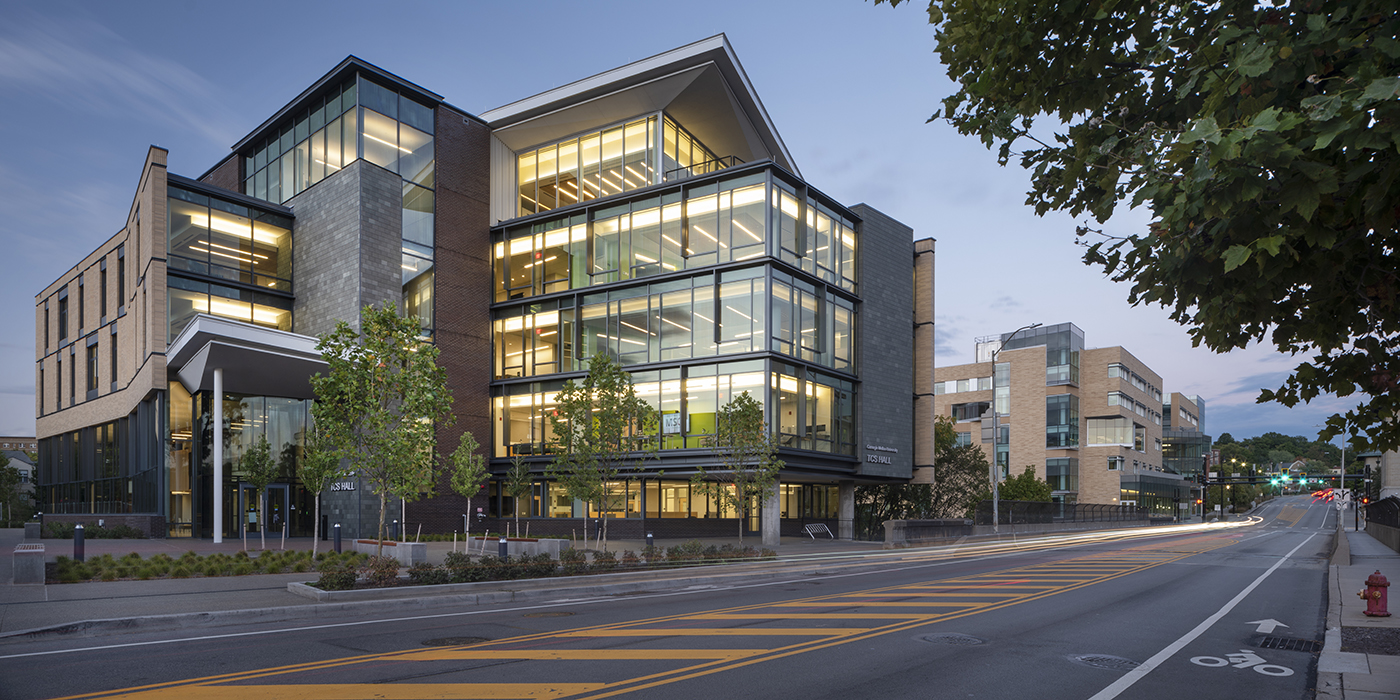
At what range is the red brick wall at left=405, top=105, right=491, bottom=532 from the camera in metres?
39.9

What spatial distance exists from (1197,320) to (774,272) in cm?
2900

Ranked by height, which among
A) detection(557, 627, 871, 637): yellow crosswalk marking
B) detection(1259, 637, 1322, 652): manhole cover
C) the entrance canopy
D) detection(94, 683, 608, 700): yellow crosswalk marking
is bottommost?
detection(1259, 637, 1322, 652): manhole cover

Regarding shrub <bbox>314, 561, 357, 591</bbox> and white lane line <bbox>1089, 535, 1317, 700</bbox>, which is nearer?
white lane line <bbox>1089, 535, 1317, 700</bbox>

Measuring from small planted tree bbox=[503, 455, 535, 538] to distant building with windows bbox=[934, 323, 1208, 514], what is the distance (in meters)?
55.6

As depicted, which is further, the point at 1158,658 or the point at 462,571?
the point at 462,571

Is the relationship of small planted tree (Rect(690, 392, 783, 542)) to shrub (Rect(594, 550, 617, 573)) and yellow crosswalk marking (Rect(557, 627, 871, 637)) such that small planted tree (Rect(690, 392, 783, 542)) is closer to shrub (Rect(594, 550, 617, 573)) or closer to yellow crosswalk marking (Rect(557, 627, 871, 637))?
shrub (Rect(594, 550, 617, 573))

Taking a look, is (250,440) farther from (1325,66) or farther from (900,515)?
(1325,66)

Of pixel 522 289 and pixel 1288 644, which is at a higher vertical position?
pixel 522 289

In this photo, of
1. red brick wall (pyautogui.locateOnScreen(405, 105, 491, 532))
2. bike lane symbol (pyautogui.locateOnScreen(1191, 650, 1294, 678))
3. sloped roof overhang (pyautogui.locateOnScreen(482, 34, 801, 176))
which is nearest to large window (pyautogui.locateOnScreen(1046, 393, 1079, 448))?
sloped roof overhang (pyautogui.locateOnScreen(482, 34, 801, 176))

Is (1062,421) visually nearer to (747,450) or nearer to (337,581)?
(747,450)

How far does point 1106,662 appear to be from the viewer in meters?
10.4

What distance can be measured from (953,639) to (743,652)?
3.26 metres

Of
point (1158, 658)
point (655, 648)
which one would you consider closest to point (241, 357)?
point (655, 648)

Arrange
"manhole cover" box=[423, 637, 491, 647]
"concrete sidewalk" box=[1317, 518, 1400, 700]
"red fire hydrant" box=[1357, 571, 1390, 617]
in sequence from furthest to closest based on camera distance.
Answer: "red fire hydrant" box=[1357, 571, 1390, 617] < "manhole cover" box=[423, 637, 491, 647] < "concrete sidewalk" box=[1317, 518, 1400, 700]
